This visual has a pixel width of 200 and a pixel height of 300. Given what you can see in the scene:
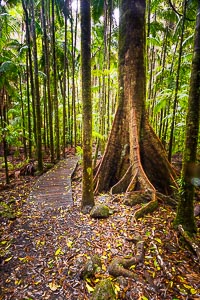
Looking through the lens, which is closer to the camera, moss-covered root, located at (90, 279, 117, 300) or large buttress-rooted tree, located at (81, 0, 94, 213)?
moss-covered root, located at (90, 279, 117, 300)

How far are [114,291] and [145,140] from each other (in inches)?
149

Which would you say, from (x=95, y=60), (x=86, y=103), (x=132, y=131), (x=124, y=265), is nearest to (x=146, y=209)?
(x=124, y=265)

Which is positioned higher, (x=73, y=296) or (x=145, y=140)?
(x=145, y=140)

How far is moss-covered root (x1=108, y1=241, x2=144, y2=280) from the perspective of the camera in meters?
2.79

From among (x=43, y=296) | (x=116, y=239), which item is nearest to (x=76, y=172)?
(x=116, y=239)

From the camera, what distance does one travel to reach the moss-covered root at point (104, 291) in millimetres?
2371

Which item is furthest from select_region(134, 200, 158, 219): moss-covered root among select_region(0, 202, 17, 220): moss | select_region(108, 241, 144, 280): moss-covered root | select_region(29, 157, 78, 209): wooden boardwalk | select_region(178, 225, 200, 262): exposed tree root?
select_region(0, 202, 17, 220): moss

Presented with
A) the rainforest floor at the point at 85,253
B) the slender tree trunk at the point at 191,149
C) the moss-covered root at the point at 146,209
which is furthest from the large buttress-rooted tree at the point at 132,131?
the slender tree trunk at the point at 191,149

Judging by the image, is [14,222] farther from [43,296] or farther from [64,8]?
[64,8]

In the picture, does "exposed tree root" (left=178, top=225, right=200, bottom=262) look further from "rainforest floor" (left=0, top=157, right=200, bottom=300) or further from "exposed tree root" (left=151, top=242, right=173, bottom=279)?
"exposed tree root" (left=151, top=242, right=173, bottom=279)

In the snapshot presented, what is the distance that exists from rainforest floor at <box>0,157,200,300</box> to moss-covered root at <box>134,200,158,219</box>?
0.10 meters

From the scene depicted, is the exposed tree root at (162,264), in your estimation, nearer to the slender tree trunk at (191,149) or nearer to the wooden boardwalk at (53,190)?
the slender tree trunk at (191,149)

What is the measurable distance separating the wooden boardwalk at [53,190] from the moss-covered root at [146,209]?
6.29 feet

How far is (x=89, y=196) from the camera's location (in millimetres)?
4617
